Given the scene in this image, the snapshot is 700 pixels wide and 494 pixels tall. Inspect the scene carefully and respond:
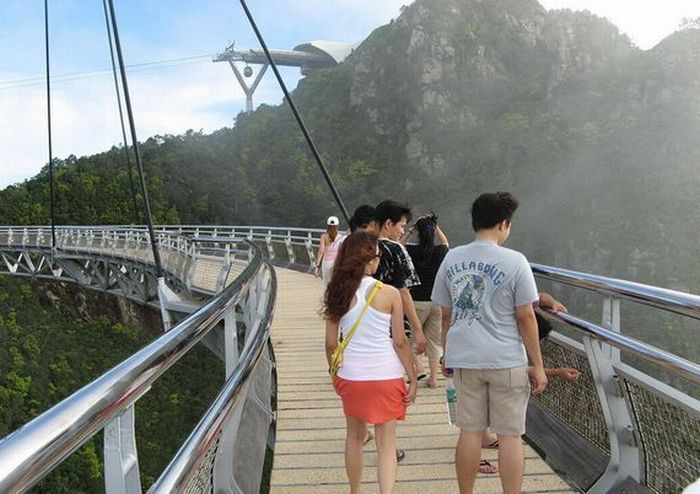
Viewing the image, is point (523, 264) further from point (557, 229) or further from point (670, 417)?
point (557, 229)

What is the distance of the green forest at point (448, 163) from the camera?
121ft

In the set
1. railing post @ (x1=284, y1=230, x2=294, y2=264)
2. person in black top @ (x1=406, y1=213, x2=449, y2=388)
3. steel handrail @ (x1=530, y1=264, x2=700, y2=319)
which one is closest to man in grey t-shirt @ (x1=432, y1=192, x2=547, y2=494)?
steel handrail @ (x1=530, y1=264, x2=700, y2=319)

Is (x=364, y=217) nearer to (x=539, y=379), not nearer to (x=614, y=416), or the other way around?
(x=539, y=379)

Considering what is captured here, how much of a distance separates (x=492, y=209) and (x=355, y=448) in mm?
1187

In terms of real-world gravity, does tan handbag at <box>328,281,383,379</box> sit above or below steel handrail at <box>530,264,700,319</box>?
below

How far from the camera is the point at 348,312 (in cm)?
274

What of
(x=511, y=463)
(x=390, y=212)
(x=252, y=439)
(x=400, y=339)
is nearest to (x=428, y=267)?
(x=390, y=212)

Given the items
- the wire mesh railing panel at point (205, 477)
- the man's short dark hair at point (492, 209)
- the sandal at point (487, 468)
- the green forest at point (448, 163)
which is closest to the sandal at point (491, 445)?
the sandal at point (487, 468)

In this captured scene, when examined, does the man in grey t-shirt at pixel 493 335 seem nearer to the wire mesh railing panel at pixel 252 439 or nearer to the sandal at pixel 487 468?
the sandal at pixel 487 468

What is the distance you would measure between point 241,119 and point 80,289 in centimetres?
4028

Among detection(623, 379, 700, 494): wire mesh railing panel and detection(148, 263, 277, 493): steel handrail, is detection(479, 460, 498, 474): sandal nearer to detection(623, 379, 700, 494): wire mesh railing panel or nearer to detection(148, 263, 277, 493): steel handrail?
detection(623, 379, 700, 494): wire mesh railing panel

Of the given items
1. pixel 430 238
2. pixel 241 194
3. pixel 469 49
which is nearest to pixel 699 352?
pixel 430 238

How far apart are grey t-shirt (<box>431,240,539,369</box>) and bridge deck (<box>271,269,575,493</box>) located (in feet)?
3.32

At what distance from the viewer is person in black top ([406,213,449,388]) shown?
4.46 metres
